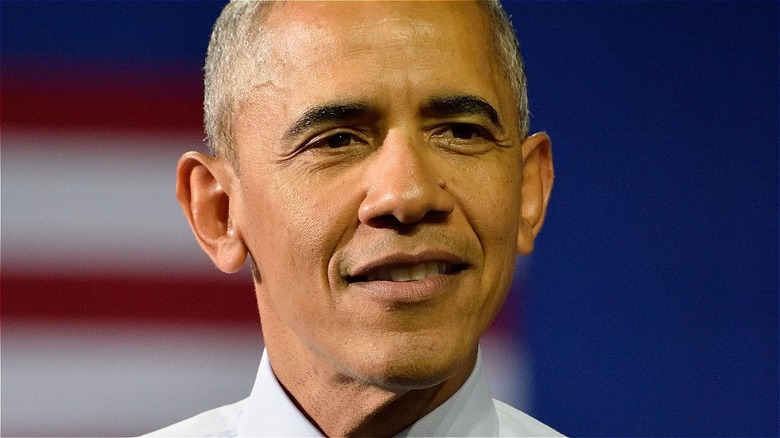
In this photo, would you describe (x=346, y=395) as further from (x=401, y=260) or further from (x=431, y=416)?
(x=401, y=260)

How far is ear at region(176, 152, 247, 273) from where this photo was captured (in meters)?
1.36

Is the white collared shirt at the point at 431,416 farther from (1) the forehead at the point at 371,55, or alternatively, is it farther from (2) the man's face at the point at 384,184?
(1) the forehead at the point at 371,55

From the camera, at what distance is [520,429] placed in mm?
1527

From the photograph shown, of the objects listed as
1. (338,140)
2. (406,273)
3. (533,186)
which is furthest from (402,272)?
(533,186)

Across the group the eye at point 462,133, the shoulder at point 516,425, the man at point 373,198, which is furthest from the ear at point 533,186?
the shoulder at point 516,425

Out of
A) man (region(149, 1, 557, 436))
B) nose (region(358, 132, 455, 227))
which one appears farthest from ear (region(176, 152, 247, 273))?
nose (region(358, 132, 455, 227))

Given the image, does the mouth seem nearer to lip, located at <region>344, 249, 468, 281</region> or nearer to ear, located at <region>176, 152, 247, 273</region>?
lip, located at <region>344, 249, 468, 281</region>

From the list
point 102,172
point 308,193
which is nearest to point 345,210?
point 308,193

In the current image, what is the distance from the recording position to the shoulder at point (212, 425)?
1576mm

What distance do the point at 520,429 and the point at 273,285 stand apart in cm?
46

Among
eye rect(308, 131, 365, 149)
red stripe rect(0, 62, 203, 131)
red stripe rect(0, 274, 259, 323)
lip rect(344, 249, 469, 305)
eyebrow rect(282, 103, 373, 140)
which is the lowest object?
lip rect(344, 249, 469, 305)

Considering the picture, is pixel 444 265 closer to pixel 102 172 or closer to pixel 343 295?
pixel 343 295

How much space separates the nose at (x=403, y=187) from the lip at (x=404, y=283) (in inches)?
1.5

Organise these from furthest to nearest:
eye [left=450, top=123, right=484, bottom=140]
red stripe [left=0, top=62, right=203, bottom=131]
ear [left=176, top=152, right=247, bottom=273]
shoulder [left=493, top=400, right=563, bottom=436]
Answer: red stripe [left=0, top=62, right=203, bottom=131], shoulder [left=493, top=400, right=563, bottom=436], ear [left=176, top=152, right=247, bottom=273], eye [left=450, top=123, right=484, bottom=140]
